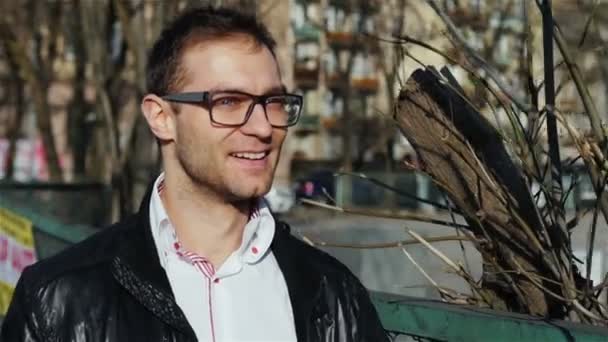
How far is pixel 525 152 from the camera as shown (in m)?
3.52

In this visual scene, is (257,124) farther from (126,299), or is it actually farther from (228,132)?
(126,299)

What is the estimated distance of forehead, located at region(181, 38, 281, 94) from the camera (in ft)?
8.48

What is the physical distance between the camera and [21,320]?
2.52m

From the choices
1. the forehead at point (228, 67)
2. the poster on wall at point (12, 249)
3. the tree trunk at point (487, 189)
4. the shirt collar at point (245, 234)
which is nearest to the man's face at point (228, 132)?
the forehead at point (228, 67)

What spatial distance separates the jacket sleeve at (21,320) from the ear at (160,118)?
0.39 meters

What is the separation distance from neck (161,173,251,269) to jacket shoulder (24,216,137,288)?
11 centimetres

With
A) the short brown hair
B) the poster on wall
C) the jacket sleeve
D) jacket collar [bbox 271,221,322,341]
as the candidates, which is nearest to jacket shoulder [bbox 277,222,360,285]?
jacket collar [bbox 271,221,322,341]

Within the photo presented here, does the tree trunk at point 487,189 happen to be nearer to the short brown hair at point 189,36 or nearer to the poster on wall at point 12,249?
the short brown hair at point 189,36

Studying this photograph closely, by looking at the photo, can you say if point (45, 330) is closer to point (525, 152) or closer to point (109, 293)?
point (109, 293)

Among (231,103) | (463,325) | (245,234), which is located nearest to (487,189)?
(463,325)

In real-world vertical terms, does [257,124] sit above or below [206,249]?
above

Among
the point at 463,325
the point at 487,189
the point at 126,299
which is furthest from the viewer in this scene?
the point at 487,189

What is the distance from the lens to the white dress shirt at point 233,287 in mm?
2553

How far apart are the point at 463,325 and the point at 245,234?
32.7 inches
